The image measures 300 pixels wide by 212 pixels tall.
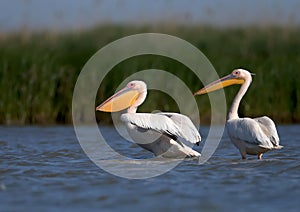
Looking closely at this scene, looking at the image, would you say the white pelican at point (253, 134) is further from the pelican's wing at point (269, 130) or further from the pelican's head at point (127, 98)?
the pelican's head at point (127, 98)

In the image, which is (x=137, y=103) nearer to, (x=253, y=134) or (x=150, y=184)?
(x=253, y=134)

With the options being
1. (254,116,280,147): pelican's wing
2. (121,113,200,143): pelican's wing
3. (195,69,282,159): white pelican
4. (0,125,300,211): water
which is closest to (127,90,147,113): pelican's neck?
(121,113,200,143): pelican's wing

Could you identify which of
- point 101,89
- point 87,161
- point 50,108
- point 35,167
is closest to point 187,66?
point 101,89

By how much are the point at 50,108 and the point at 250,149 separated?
472cm

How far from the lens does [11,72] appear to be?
40.6 feet

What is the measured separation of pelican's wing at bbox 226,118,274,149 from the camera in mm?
7941

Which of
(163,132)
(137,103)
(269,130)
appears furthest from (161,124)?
(269,130)

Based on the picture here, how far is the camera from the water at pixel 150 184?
5934mm

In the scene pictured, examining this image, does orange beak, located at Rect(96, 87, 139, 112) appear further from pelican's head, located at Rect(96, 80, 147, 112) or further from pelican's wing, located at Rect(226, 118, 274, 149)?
pelican's wing, located at Rect(226, 118, 274, 149)

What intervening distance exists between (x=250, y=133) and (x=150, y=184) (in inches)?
59.4

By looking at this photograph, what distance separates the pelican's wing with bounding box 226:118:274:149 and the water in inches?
9.0

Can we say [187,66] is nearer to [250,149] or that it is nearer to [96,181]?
[250,149]

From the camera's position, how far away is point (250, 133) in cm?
798

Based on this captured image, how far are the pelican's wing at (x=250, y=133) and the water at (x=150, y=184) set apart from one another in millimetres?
227
